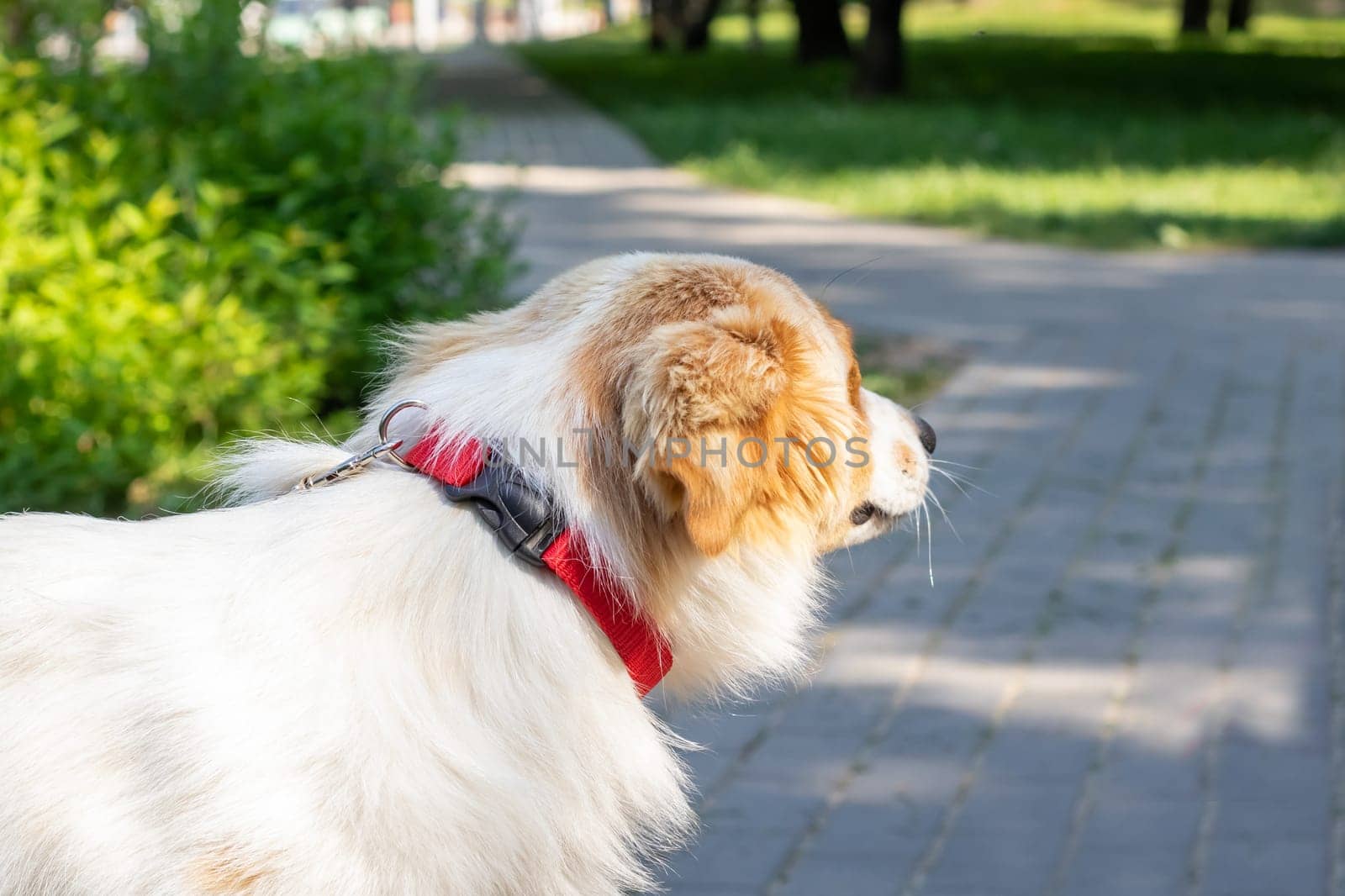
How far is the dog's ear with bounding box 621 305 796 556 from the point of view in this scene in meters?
1.91

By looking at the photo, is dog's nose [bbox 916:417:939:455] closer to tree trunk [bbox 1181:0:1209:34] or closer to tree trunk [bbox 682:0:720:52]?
tree trunk [bbox 682:0:720:52]

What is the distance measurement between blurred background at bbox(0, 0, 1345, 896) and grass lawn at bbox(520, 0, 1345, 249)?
26 cm

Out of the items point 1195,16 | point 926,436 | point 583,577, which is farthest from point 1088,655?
point 1195,16

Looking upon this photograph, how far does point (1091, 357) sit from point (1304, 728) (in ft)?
14.5

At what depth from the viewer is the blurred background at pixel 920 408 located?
12.0 ft

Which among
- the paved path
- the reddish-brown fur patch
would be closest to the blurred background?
the paved path

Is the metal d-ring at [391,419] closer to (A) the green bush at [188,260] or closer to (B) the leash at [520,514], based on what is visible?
(B) the leash at [520,514]

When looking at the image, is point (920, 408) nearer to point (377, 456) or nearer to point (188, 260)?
point (188, 260)

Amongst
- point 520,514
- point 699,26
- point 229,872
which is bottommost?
point 229,872

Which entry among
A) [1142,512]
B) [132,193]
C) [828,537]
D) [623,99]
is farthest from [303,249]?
[623,99]

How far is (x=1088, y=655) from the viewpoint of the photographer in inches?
179

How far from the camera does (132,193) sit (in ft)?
19.3

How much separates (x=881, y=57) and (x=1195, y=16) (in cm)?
1896

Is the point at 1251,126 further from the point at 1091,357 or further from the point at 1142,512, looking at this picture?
the point at 1142,512
